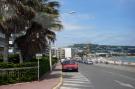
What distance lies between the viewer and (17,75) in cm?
2428

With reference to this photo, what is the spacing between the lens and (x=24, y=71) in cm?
2528

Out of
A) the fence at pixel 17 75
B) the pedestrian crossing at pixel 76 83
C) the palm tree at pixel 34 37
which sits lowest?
the pedestrian crossing at pixel 76 83

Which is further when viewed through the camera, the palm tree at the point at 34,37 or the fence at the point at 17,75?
the palm tree at the point at 34,37

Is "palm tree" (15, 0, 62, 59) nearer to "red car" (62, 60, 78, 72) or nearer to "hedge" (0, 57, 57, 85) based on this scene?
"hedge" (0, 57, 57, 85)

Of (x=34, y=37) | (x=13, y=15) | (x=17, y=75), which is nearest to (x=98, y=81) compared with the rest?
(x=17, y=75)

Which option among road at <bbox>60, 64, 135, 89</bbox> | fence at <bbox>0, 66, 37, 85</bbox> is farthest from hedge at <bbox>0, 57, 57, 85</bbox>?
road at <bbox>60, 64, 135, 89</bbox>

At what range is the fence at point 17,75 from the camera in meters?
23.0

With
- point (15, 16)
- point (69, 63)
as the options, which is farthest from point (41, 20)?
point (69, 63)

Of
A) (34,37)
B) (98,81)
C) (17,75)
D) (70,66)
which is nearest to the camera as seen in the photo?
(17,75)

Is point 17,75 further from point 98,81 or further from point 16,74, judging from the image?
point 98,81

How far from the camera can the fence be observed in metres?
23.0

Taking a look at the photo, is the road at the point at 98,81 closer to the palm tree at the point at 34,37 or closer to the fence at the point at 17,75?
the fence at the point at 17,75

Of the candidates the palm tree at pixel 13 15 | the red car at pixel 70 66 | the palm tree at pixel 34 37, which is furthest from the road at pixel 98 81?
the red car at pixel 70 66

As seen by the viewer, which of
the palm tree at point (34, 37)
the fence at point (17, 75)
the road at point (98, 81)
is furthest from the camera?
the palm tree at point (34, 37)
